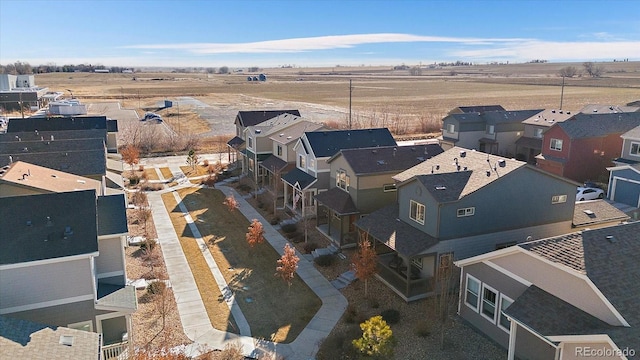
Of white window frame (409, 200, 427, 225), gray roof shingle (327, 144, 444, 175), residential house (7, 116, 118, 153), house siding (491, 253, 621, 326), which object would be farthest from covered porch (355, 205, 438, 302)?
residential house (7, 116, 118, 153)

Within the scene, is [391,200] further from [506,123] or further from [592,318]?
[506,123]

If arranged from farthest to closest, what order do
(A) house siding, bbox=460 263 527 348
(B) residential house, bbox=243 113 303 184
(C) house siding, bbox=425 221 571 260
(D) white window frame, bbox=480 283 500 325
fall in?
(B) residential house, bbox=243 113 303 184, (C) house siding, bbox=425 221 571 260, (D) white window frame, bbox=480 283 500 325, (A) house siding, bbox=460 263 527 348

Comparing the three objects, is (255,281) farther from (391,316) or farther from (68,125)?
(68,125)

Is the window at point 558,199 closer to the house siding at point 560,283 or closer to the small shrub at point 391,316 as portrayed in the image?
the house siding at point 560,283

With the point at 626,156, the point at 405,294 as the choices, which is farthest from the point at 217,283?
the point at 626,156

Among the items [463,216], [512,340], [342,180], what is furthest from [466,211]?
[342,180]

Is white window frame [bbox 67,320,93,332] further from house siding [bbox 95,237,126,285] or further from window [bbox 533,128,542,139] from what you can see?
window [bbox 533,128,542,139]
